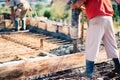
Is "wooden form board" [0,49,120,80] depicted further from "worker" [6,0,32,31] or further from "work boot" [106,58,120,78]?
"worker" [6,0,32,31]

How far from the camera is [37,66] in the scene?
433 cm

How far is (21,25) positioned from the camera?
8.58 meters

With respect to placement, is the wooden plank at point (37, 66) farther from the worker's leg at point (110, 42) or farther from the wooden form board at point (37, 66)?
the worker's leg at point (110, 42)

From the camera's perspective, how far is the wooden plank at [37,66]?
407cm

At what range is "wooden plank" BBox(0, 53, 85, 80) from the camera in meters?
4.07

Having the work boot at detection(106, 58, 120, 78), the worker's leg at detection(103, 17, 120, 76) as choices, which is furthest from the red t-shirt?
the work boot at detection(106, 58, 120, 78)

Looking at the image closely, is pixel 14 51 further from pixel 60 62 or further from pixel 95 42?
pixel 95 42

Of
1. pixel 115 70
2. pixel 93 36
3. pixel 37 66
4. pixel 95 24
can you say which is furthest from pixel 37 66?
pixel 115 70

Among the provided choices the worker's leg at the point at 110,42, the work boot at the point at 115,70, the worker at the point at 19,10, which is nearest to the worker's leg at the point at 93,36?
the worker's leg at the point at 110,42

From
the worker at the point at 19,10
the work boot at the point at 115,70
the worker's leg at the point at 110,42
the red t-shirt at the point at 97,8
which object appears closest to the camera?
the red t-shirt at the point at 97,8

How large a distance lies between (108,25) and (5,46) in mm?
2897

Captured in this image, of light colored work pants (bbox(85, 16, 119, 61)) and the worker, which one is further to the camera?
the worker

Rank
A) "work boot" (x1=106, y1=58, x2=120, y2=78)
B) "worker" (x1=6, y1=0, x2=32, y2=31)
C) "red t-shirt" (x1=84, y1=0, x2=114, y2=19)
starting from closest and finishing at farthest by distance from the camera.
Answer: "red t-shirt" (x1=84, y1=0, x2=114, y2=19), "work boot" (x1=106, y1=58, x2=120, y2=78), "worker" (x1=6, y1=0, x2=32, y2=31)

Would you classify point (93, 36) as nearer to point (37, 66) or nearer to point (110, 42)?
point (110, 42)
